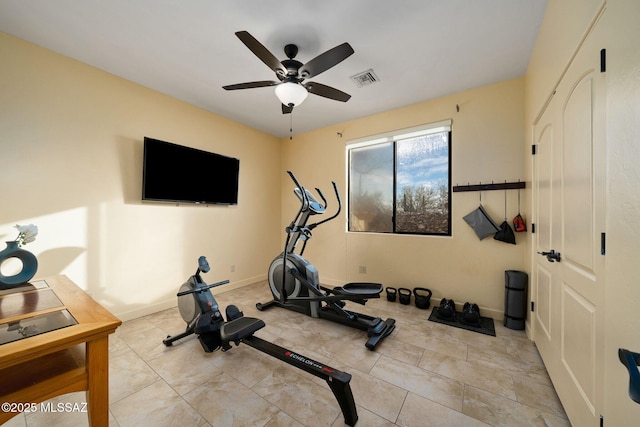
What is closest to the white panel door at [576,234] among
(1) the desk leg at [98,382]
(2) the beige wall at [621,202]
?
(2) the beige wall at [621,202]

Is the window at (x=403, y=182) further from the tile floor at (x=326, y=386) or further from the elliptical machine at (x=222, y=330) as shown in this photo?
the elliptical machine at (x=222, y=330)

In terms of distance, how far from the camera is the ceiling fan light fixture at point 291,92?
215cm

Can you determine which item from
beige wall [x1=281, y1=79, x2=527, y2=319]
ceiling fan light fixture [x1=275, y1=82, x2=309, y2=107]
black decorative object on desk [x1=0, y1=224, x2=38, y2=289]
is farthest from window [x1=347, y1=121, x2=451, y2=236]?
black decorative object on desk [x1=0, y1=224, x2=38, y2=289]

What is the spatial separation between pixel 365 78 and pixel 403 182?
1.66 meters

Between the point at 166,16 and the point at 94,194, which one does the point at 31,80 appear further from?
the point at 166,16

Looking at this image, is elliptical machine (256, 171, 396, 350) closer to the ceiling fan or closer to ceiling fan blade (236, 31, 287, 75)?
the ceiling fan

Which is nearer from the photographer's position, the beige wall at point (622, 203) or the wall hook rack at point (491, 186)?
the beige wall at point (622, 203)

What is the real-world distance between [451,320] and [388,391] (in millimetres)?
1562

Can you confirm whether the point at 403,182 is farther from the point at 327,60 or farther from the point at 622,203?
the point at 622,203

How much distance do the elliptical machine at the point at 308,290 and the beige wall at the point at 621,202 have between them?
1.60 metres

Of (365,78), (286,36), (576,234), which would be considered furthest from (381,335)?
(286,36)

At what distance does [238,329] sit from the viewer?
201cm

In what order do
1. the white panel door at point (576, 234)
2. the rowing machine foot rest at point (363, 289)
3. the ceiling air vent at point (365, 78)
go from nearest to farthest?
the white panel door at point (576, 234) < the rowing machine foot rest at point (363, 289) < the ceiling air vent at point (365, 78)

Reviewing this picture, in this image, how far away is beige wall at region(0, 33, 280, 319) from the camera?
2.21 meters
